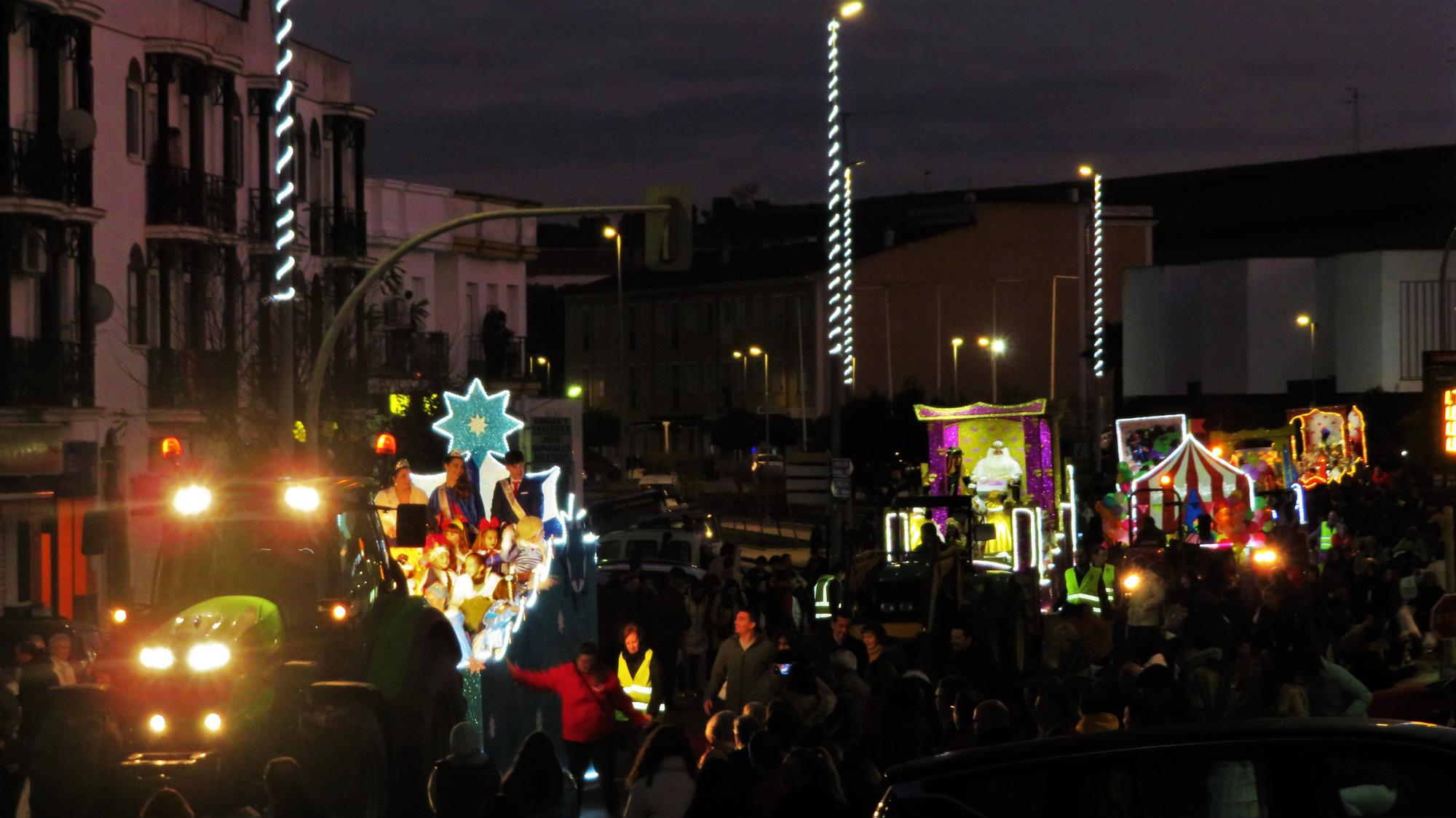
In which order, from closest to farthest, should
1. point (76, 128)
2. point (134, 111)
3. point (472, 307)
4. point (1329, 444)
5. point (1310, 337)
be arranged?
point (76, 128), point (134, 111), point (1329, 444), point (472, 307), point (1310, 337)

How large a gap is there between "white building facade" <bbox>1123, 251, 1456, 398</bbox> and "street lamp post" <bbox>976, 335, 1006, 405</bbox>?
1309 cm

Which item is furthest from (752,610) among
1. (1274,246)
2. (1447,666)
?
(1274,246)

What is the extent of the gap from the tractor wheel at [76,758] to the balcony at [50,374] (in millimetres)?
20941

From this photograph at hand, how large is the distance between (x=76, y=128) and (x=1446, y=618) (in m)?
23.7

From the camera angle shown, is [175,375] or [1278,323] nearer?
[175,375]

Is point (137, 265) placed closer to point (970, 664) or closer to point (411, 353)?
point (411, 353)

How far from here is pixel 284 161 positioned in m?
21.7

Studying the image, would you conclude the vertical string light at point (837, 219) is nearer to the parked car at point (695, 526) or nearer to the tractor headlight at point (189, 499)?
the parked car at point (695, 526)

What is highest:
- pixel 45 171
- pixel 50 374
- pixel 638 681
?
pixel 45 171

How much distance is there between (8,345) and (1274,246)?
6325cm

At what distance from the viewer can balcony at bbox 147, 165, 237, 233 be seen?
126ft

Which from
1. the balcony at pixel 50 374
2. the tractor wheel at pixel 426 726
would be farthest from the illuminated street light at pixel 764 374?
the tractor wheel at pixel 426 726

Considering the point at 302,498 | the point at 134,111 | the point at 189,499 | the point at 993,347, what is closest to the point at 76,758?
the point at 189,499

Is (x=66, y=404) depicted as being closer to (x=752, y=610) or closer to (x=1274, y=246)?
(x=752, y=610)
